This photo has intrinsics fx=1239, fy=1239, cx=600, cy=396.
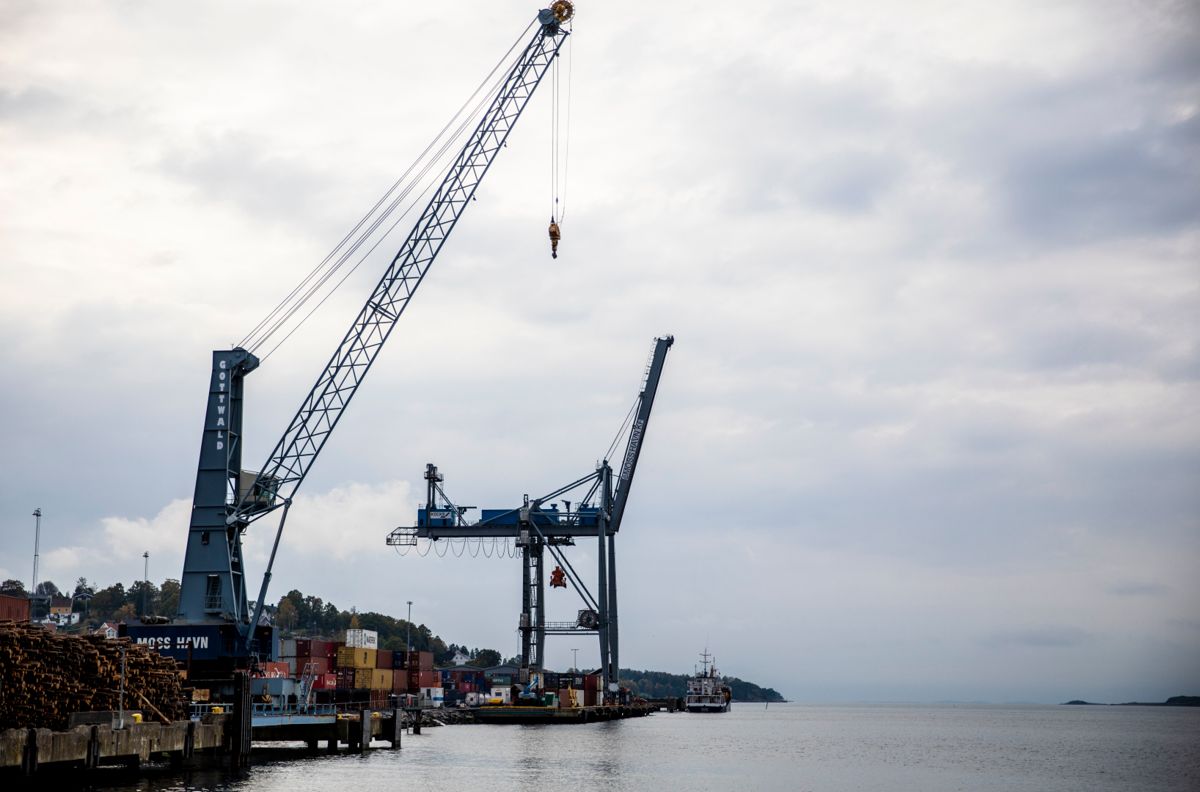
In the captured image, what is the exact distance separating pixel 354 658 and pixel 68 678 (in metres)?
60.5

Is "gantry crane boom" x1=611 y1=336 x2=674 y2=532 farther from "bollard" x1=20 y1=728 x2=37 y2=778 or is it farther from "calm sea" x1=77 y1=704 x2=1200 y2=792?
"bollard" x1=20 y1=728 x2=37 y2=778

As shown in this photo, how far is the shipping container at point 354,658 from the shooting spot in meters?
101

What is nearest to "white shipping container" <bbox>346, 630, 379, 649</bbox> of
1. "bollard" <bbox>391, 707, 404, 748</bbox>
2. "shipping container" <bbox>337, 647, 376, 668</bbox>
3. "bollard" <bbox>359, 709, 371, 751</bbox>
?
"shipping container" <bbox>337, 647, 376, 668</bbox>

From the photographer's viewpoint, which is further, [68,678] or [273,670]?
[273,670]

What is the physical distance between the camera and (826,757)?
76562 millimetres

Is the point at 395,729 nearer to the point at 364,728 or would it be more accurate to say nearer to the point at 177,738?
the point at 364,728

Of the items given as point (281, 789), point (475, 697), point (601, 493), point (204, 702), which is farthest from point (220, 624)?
point (475, 697)


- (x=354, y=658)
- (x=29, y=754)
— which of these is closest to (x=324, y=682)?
(x=354, y=658)

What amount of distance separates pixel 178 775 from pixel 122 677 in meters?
7.82

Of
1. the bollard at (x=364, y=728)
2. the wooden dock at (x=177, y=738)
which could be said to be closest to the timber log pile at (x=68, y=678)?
the wooden dock at (x=177, y=738)

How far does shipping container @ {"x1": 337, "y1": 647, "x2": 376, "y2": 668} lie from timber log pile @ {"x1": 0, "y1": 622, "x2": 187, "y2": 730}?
173ft

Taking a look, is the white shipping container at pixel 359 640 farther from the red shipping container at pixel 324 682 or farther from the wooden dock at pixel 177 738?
the wooden dock at pixel 177 738

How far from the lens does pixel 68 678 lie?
43.1m

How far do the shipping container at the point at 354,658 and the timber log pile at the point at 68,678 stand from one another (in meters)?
52.6
